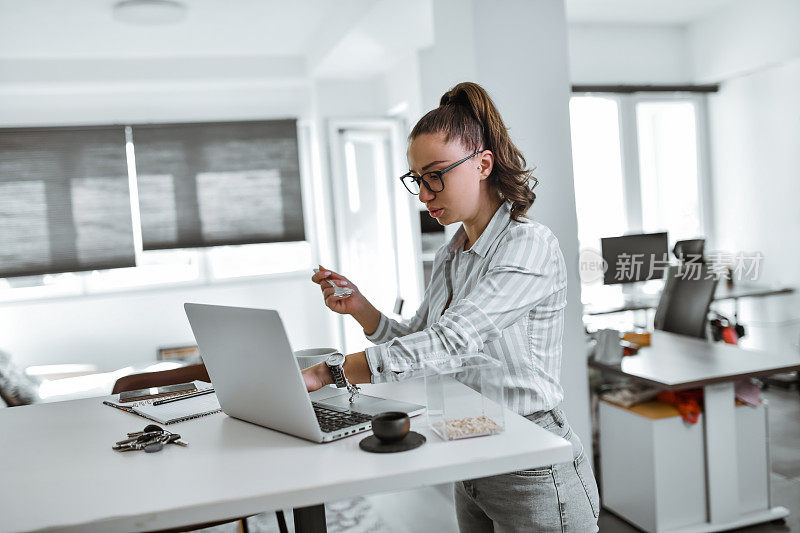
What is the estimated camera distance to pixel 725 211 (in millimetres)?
6047

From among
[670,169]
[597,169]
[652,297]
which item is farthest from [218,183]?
[670,169]

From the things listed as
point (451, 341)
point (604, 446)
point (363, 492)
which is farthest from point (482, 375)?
point (604, 446)

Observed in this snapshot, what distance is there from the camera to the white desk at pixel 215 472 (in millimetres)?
927

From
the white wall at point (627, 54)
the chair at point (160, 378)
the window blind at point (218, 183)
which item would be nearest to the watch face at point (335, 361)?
the chair at point (160, 378)

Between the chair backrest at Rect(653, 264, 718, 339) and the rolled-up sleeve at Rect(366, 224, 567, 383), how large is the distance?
2.96 meters

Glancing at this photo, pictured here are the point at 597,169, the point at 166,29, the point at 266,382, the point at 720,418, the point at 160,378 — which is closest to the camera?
the point at 266,382

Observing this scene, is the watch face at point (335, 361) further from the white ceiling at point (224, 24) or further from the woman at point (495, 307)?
the white ceiling at point (224, 24)

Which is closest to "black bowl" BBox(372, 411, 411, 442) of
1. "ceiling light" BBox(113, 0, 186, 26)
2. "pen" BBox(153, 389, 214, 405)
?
"pen" BBox(153, 389, 214, 405)

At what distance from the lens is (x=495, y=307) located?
49.6 inches

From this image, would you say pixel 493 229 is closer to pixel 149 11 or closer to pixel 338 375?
pixel 338 375

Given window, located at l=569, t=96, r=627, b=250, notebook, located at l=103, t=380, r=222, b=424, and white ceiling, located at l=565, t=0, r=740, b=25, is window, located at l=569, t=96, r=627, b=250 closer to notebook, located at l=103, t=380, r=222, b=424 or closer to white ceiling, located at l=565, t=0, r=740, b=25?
white ceiling, located at l=565, t=0, r=740, b=25

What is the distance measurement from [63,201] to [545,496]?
5705 mm

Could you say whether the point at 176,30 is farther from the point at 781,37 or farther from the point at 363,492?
the point at 363,492

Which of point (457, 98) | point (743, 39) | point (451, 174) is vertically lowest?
point (451, 174)
